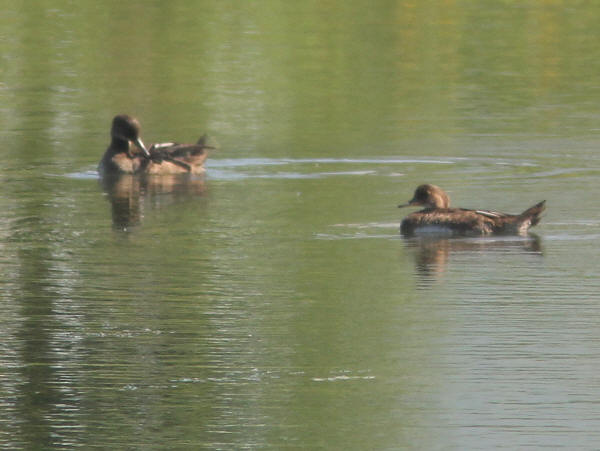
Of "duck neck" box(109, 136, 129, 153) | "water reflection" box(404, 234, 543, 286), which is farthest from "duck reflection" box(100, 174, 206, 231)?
"water reflection" box(404, 234, 543, 286)

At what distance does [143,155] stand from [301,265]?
269 inches

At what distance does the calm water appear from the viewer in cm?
873

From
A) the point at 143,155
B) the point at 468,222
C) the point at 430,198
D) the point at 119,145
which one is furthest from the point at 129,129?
the point at 468,222

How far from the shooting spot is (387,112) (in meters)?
22.8

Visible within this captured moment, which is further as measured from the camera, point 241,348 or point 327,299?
point 327,299

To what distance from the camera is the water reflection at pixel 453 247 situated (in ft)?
42.4

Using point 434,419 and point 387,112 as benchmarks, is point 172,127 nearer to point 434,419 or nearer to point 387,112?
point 387,112

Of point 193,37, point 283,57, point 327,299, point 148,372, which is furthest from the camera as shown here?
point 193,37

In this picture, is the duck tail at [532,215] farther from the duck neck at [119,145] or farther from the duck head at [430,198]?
the duck neck at [119,145]

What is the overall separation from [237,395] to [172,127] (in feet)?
43.7

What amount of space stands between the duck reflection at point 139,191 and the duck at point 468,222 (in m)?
2.50

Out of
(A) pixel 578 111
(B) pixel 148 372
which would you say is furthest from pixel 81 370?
(A) pixel 578 111

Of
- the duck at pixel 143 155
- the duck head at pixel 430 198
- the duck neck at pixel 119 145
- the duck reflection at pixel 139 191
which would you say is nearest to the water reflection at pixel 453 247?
the duck head at pixel 430 198

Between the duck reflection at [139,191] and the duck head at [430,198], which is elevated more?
the duck head at [430,198]
